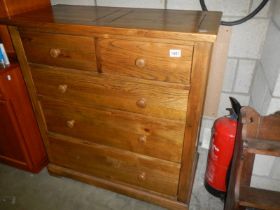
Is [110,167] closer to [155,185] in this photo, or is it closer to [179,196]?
[155,185]

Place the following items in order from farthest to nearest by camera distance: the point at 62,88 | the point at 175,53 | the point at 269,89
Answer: the point at 62,88
the point at 269,89
the point at 175,53

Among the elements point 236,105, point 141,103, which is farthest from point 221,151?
point 141,103

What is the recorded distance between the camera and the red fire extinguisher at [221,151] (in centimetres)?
140

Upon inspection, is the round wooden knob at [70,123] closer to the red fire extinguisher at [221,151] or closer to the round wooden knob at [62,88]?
the round wooden knob at [62,88]

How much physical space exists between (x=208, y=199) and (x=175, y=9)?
4.29 ft

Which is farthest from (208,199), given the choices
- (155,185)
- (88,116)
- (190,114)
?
(88,116)

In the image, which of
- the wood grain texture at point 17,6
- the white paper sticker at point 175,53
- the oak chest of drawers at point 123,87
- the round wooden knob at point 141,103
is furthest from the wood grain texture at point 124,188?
the wood grain texture at point 17,6

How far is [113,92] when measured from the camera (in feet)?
3.97

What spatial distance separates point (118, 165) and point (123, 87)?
58 centimetres

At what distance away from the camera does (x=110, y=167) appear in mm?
1540

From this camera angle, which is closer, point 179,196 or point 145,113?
point 145,113

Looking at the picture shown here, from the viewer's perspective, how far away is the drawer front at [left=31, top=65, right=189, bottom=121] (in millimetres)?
1119

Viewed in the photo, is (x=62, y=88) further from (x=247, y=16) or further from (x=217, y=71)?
(x=247, y=16)

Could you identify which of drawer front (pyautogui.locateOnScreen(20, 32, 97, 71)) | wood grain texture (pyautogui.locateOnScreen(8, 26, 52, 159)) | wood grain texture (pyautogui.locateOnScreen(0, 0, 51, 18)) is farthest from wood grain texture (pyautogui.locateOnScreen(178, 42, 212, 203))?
wood grain texture (pyautogui.locateOnScreen(0, 0, 51, 18))
